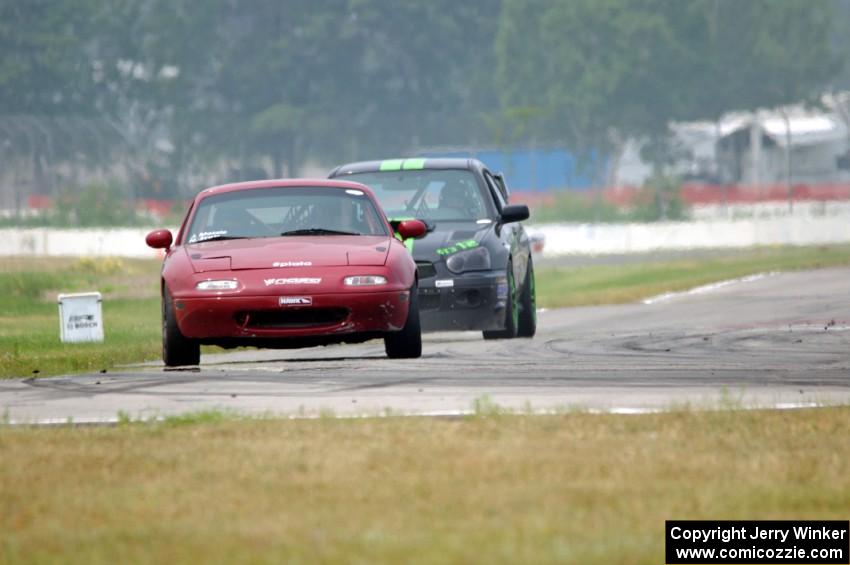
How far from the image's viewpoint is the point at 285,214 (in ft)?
46.4

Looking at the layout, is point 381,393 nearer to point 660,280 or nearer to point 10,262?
point 660,280

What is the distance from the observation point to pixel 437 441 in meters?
8.24

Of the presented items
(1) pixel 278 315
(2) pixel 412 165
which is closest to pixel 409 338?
(1) pixel 278 315

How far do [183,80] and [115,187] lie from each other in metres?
30.4

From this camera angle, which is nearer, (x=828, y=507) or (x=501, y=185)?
(x=828, y=507)

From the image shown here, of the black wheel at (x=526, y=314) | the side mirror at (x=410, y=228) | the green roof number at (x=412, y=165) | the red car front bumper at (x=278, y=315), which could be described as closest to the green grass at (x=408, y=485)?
the red car front bumper at (x=278, y=315)

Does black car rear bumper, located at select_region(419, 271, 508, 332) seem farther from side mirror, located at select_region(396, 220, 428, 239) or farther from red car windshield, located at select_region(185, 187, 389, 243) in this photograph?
red car windshield, located at select_region(185, 187, 389, 243)

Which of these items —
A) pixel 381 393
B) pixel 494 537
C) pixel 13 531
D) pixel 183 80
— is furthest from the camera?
pixel 183 80

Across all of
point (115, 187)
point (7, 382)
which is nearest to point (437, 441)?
point (7, 382)

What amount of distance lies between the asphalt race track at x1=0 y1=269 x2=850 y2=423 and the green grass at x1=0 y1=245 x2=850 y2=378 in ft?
3.28

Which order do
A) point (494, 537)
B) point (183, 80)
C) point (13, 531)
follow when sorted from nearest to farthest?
point (494, 537), point (13, 531), point (183, 80)

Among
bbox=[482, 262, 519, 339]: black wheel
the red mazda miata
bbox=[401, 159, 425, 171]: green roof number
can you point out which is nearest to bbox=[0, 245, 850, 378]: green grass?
the red mazda miata

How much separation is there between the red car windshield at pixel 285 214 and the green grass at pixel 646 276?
10158 millimetres

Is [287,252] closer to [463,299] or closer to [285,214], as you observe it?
[285,214]
